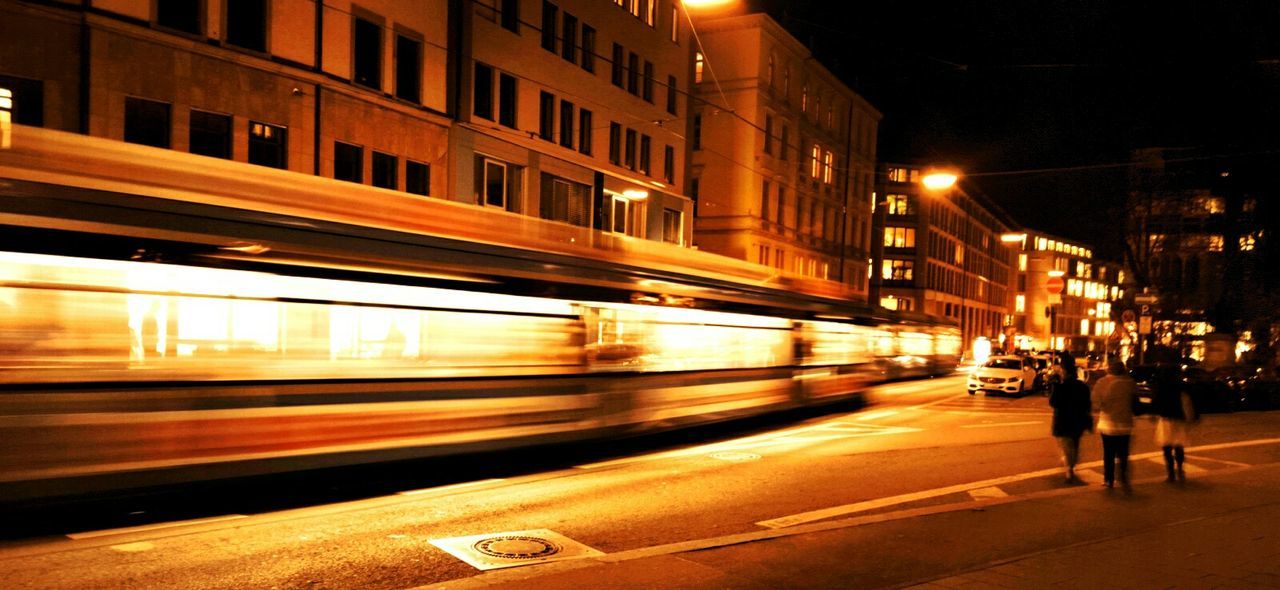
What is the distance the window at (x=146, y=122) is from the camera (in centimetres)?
1681

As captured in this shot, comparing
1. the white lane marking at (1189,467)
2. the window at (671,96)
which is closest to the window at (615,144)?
the window at (671,96)

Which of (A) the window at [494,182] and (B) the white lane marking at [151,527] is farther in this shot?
(A) the window at [494,182]

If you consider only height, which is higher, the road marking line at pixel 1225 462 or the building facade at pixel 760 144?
the building facade at pixel 760 144

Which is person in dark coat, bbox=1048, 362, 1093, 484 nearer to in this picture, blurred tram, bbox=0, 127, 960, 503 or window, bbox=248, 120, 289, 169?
blurred tram, bbox=0, 127, 960, 503

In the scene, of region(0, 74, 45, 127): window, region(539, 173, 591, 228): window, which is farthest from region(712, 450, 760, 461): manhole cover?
region(539, 173, 591, 228): window

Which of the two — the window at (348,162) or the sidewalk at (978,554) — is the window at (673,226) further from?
the sidewalk at (978,554)

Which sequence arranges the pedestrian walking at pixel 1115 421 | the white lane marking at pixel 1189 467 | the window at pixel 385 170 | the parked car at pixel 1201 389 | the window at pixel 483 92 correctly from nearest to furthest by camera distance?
the pedestrian walking at pixel 1115 421 → the white lane marking at pixel 1189 467 → the window at pixel 385 170 → the parked car at pixel 1201 389 → the window at pixel 483 92

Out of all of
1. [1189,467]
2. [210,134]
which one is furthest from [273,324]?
[1189,467]

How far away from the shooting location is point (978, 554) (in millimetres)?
7148

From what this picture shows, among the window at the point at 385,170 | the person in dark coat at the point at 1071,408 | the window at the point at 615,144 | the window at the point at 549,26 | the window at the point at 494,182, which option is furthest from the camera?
the window at the point at 615,144

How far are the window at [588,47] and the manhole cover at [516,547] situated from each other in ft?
79.4

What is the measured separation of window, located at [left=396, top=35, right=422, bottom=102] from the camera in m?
22.5

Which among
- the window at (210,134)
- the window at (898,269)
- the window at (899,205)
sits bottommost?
the window at (898,269)

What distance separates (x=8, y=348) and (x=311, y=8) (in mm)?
15399
